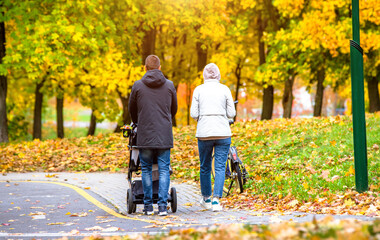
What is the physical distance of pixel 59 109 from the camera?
31.2m

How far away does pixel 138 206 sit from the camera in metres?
8.99

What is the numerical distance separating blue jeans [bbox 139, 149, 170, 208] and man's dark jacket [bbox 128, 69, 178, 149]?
0.53 feet

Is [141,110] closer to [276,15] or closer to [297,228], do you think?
[297,228]

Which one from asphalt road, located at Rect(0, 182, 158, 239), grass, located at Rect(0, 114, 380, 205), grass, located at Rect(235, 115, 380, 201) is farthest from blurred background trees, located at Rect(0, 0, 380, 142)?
asphalt road, located at Rect(0, 182, 158, 239)

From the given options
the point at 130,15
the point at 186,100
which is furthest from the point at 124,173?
the point at 186,100

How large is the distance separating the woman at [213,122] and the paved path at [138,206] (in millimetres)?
405

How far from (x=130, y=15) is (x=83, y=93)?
30.0 feet

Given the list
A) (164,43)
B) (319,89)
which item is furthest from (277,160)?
(164,43)

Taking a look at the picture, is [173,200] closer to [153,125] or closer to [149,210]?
[149,210]

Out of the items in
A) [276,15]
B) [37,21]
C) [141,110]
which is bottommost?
[141,110]

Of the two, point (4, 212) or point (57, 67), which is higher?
point (57, 67)

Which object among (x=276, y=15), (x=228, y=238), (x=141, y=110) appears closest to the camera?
(x=228, y=238)

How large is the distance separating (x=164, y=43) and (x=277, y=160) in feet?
67.8

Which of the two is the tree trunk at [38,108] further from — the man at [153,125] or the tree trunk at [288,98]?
the man at [153,125]
